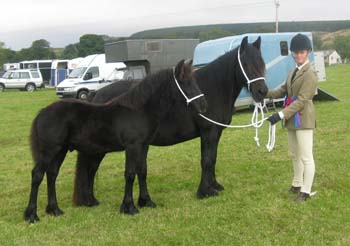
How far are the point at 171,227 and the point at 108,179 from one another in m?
2.83

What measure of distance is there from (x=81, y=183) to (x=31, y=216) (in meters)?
0.80

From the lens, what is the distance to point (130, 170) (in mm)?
5383

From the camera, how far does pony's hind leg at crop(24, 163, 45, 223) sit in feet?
17.5

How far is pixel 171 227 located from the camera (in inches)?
197

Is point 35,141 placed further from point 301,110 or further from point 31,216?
point 301,110

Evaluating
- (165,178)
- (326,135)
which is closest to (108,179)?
(165,178)

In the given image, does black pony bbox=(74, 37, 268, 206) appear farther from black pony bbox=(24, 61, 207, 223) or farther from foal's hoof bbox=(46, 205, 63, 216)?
black pony bbox=(24, 61, 207, 223)

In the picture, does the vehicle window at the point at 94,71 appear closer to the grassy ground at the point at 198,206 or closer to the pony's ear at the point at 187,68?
the grassy ground at the point at 198,206

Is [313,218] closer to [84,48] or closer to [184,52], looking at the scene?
[184,52]

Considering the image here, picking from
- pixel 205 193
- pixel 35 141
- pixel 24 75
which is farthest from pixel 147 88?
pixel 24 75

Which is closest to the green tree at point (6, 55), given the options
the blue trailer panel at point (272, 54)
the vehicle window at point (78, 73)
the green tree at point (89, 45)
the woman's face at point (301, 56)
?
the green tree at point (89, 45)

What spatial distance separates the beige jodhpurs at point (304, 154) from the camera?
18.2 ft

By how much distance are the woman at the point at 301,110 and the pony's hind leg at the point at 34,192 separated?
9.55 feet

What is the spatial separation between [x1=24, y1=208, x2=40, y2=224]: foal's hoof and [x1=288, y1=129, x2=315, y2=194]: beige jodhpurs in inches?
136
